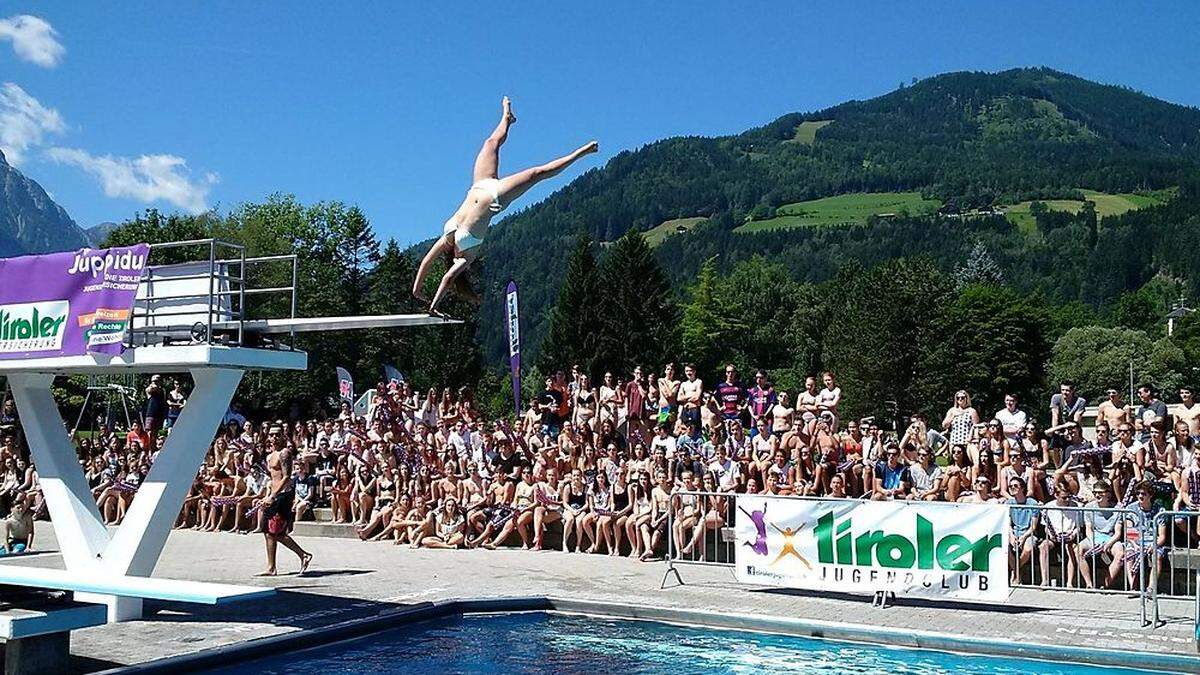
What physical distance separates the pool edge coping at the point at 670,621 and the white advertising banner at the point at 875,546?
3.85ft

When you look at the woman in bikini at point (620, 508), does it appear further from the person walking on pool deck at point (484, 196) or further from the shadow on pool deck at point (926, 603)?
the person walking on pool deck at point (484, 196)

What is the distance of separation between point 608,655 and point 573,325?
60305 mm

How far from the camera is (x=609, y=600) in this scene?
527 inches

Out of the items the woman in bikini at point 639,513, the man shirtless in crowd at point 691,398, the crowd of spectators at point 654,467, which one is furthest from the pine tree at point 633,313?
the woman in bikini at point 639,513

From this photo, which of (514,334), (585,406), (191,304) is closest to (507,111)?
(191,304)

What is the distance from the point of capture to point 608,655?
1098 cm

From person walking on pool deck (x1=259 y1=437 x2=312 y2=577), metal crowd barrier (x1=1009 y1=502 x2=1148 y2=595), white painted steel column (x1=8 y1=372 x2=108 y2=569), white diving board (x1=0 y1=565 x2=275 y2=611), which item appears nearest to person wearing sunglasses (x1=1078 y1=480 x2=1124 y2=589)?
metal crowd barrier (x1=1009 y1=502 x2=1148 y2=595)

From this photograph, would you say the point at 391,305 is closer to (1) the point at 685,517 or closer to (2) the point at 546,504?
(2) the point at 546,504

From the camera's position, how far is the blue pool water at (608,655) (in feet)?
34.0

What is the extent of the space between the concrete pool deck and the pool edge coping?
0.11m

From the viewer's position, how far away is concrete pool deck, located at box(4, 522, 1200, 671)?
10828 mm

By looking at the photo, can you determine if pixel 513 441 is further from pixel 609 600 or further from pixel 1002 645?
pixel 1002 645

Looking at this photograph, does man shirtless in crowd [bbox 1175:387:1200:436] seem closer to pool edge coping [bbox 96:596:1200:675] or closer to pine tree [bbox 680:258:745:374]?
pool edge coping [bbox 96:596:1200:675]

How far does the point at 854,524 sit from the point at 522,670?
4.55 meters
